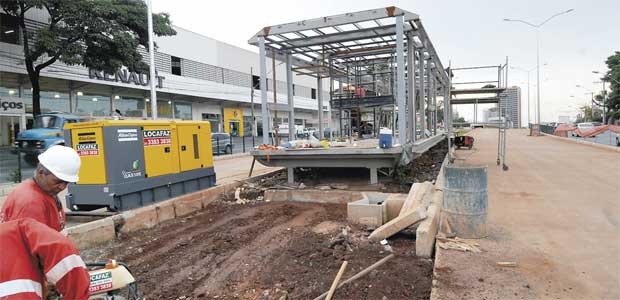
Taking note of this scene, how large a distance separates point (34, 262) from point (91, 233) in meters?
4.32

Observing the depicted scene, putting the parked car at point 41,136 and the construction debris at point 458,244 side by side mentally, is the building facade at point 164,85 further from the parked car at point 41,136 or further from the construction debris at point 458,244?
the construction debris at point 458,244

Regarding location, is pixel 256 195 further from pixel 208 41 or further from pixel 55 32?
pixel 208 41

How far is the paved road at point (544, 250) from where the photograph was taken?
3.53 meters

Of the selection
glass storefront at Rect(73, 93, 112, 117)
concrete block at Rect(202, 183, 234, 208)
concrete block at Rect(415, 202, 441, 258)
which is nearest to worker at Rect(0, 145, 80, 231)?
concrete block at Rect(415, 202, 441, 258)

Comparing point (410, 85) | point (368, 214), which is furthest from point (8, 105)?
point (368, 214)

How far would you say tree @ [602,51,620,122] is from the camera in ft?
149

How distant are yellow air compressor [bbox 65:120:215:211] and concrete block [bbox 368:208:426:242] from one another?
4643 mm

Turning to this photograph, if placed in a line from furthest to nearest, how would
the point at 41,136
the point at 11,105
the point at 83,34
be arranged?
1. the point at 83,34
2. the point at 11,105
3. the point at 41,136

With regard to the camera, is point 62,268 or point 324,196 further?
point 324,196

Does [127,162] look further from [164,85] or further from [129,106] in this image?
[164,85]

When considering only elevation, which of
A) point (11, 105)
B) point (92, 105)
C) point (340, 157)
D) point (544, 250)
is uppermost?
point (92, 105)

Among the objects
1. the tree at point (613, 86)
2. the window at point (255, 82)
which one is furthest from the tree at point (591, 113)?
the window at point (255, 82)

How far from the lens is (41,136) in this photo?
14.2 m

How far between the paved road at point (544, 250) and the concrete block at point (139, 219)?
200 inches
